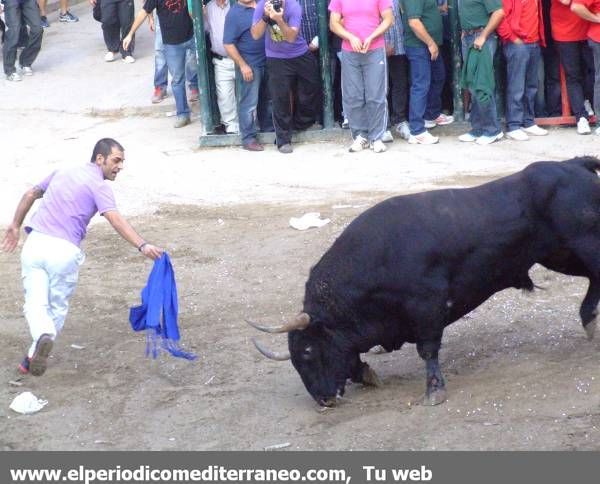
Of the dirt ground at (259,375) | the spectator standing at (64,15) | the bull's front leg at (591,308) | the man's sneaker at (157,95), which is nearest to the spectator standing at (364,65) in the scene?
the dirt ground at (259,375)

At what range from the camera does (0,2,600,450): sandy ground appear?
8375 millimetres

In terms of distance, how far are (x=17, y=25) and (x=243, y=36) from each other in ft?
16.3

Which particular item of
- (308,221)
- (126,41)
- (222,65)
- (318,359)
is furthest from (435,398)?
(126,41)

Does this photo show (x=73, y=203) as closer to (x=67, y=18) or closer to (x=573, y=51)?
(x=573, y=51)

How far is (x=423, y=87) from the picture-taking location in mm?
14875

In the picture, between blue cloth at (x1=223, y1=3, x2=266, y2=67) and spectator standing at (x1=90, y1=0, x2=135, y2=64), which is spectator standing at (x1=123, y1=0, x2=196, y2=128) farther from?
spectator standing at (x1=90, y1=0, x2=135, y2=64)

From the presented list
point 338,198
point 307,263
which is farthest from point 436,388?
point 338,198

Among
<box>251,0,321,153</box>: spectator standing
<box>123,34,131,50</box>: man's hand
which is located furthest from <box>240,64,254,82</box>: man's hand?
<box>123,34,131,50</box>: man's hand

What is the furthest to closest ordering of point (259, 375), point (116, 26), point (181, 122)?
point (116, 26), point (181, 122), point (259, 375)

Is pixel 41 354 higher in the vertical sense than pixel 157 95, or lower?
higher

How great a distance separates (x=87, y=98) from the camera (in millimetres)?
18141

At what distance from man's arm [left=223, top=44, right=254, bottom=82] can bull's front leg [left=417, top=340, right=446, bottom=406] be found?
6930mm

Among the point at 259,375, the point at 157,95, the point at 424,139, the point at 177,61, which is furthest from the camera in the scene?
the point at 157,95
